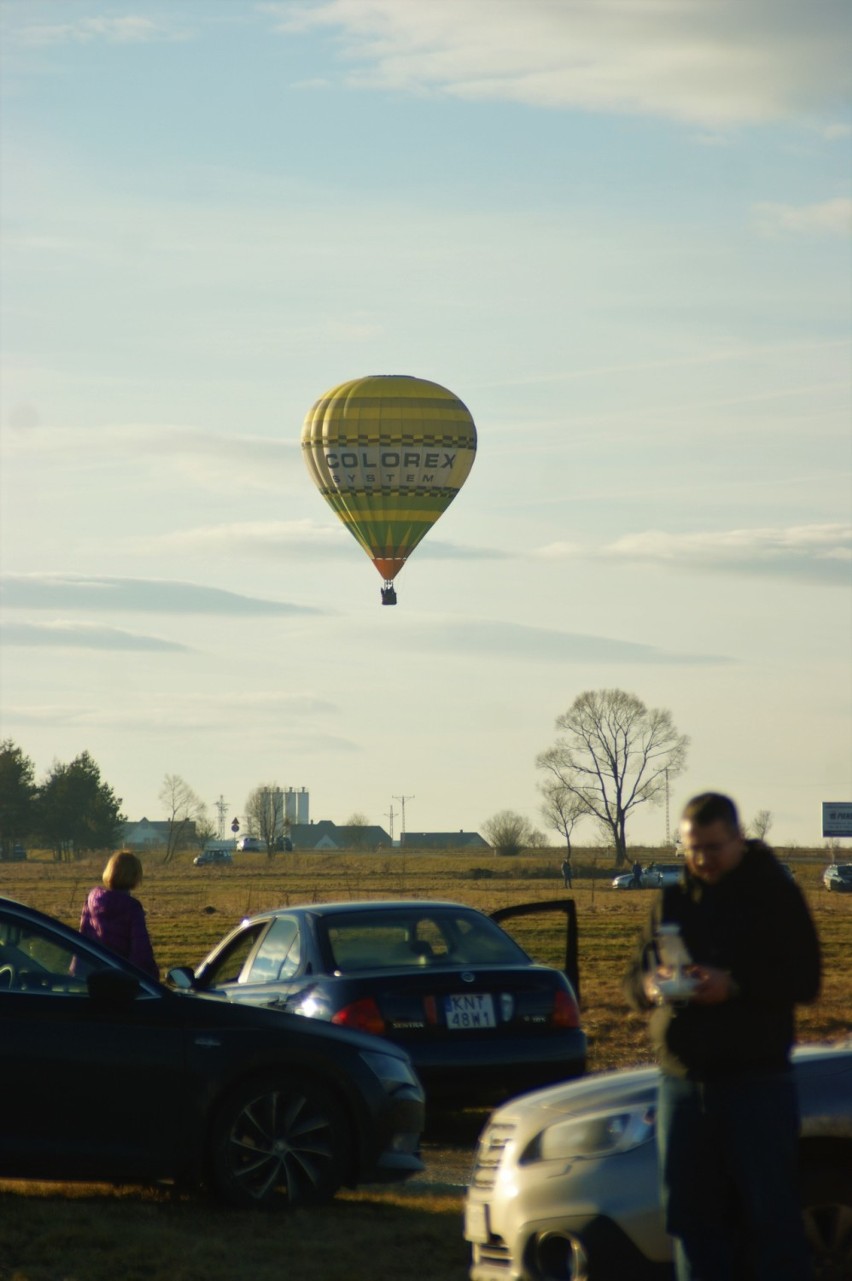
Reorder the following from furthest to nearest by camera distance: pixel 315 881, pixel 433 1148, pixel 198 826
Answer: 1. pixel 198 826
2. pixel 315 881
3. pixel 433 1148

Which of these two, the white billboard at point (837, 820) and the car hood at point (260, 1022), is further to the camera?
the white billboard at point (837, 820)

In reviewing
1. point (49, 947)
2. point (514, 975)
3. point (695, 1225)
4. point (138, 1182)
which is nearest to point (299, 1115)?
point (138, 1182)

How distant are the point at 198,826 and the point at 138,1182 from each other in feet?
524

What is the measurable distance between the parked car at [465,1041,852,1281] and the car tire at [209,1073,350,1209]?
7.23ft

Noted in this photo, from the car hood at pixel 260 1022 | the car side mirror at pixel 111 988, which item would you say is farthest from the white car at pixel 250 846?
the car side mirror at pixel 111 988

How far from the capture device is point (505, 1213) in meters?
7.07

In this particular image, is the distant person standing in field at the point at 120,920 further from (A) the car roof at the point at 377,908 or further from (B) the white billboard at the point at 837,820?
(B) the white billboard at the point at 837,820

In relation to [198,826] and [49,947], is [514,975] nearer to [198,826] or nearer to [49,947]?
[49,947]

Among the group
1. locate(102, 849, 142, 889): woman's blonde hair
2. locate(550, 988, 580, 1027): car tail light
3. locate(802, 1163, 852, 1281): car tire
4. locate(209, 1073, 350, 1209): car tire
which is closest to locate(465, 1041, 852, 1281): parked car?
locate(802, 1163, 852, 1281): car tire

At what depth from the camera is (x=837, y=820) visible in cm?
11250

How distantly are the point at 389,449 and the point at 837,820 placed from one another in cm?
7156

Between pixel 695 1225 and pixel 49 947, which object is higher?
pixel 49 947

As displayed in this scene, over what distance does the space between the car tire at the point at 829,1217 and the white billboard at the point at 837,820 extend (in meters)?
107

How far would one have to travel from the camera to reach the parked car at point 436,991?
36.7 feet
